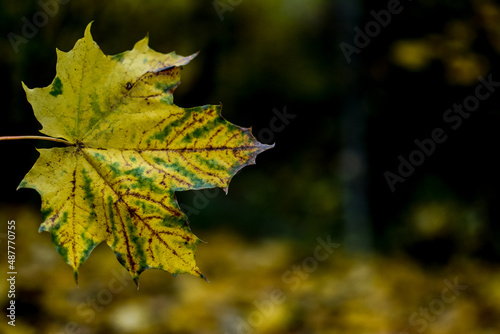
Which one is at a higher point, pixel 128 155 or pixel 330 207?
pixel 128 155

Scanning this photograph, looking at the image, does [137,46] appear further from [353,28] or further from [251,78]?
[251,78]

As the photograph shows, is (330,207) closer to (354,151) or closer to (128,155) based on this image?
(354,151)

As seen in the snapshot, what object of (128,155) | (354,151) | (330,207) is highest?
(128,155)

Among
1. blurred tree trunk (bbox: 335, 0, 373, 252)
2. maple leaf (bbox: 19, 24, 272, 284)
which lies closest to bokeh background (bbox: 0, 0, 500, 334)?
blurred tree trunk (bbox: 335, 0, 373, 252)

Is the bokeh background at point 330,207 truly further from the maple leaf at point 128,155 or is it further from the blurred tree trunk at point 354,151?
the maple leaf at point 128,155

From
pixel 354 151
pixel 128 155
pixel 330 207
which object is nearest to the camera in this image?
pixel 128 155

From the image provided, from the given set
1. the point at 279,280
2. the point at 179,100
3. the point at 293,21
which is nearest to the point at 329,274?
the point at 279,280

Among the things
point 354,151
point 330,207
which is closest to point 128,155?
point 354,151
